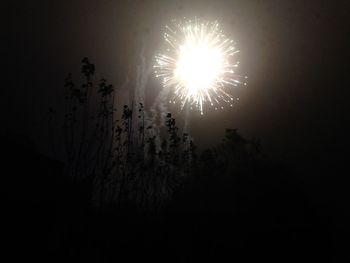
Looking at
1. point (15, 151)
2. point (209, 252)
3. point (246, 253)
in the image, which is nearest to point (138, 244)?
point (209, 252)

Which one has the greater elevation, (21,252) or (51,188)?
(51,188)

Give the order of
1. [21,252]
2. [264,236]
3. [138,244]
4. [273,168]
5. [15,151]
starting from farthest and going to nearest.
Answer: [273,168] → [264,236] → [15,151] → [138,244] → [21,252]

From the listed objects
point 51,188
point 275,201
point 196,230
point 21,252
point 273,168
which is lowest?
point 21,252

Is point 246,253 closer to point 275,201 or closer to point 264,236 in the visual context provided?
point 264,236

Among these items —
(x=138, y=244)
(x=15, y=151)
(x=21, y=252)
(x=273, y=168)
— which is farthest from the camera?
(x=273, y=168)

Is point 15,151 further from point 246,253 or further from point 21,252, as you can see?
point 246,253

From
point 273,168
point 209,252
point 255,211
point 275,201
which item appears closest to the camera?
point 209,252

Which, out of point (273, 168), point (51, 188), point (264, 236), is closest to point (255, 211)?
point (264, 236)

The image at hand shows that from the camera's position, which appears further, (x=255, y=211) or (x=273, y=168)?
(x=273, y=168)

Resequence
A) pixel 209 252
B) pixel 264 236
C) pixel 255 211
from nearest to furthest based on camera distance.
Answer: pixel 209 252, pixel 264 236, pixel 255 211
